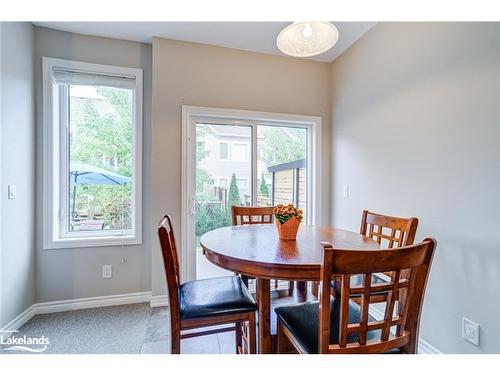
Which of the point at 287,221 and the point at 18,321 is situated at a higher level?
the point at 287,221

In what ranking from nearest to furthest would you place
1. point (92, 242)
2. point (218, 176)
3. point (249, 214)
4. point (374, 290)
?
point (374, 290)
point (249, 214)
point (92, 242)
point (218, 176)

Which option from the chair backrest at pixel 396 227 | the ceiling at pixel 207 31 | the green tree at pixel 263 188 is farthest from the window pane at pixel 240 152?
the chair backrest at pixel 396 227

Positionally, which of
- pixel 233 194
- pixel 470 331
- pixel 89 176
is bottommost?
pixel 470 331

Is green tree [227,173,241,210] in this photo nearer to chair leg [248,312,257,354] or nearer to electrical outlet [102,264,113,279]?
electrical outlet [102,264,113,279]

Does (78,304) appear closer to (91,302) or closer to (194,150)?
(91,302)

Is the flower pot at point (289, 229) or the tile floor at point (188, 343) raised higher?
the flower pot at point (289, 229)

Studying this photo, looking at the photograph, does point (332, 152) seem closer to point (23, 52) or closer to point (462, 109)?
point (462, 109)

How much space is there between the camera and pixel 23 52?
2.11 metres

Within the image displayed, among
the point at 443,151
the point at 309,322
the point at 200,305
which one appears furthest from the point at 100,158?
the point at 443,151

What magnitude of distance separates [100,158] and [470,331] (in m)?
3.22

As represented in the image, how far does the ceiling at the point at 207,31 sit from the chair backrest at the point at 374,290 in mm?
2201

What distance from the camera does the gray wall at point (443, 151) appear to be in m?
1.42

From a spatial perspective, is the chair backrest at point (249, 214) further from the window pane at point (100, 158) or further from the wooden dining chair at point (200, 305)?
the window pane at point (100, 158)

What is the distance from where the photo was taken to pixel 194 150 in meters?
2.61
